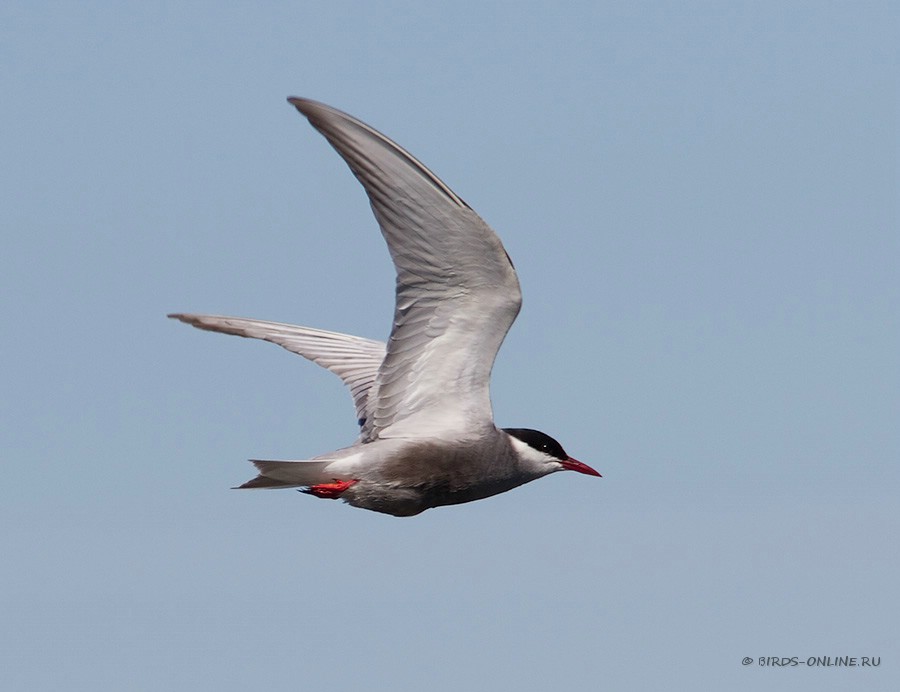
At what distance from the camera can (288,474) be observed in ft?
37.2

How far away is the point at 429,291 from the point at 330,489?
1807 millimetres

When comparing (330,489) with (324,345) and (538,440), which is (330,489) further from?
(324,345)

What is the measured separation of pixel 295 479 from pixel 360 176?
105 inches

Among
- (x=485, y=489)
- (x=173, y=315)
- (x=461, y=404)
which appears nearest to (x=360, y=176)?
(x=461, y=404)

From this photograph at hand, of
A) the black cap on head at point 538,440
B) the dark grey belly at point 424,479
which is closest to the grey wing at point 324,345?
the black cap on head at point 538,440

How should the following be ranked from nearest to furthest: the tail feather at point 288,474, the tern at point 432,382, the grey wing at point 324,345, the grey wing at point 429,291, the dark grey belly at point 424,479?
the grey wing at point 429,291 < the tern at point 432,382 < the tail feather at point 288,474 < the dark grey belly at point 424,479 < the grey wing at point 324,345

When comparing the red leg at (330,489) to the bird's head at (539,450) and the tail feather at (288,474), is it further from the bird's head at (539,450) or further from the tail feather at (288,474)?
the bird's head at (539,450)

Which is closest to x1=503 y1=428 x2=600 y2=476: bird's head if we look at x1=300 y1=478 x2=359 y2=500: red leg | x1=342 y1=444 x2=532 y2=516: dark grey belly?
x1=342 y1=444 x2=532 y2=516: dark grey belly

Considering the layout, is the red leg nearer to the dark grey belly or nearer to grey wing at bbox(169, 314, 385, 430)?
the dark grey belly

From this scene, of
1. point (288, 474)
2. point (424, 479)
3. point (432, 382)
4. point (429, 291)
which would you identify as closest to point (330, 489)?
point (288, 474)

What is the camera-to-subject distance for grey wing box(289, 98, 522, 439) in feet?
32.7

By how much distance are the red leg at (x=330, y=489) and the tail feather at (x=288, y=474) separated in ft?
0.14

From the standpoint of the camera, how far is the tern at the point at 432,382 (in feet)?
34.0

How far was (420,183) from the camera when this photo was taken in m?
10.1
